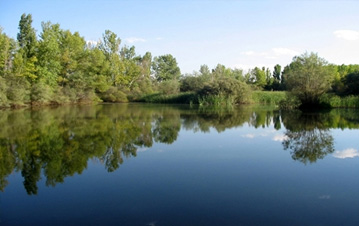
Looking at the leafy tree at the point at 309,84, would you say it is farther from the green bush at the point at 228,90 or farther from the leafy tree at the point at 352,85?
the leafy tree at the point at 352,85

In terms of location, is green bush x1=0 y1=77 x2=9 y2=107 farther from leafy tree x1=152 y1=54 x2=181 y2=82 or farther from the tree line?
leafy tree x1=152 y1=54 x2=181 y2=82

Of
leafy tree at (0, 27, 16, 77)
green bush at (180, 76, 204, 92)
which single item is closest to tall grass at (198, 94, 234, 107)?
green bush at (180, 76, 204, 92)

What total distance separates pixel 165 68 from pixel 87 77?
142 ft

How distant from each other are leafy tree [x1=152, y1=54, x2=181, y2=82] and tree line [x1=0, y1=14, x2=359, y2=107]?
2421 cm

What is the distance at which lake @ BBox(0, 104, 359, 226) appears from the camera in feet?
14.6

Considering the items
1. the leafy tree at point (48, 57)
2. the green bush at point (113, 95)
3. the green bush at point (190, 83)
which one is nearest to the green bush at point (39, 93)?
the leafy tree at point (48, 57)

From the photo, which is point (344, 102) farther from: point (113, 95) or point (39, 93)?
point (113, 95)

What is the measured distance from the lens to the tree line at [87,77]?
2978 centimetres

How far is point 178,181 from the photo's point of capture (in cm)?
621

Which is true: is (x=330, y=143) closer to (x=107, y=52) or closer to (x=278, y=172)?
(x=278, y=172)

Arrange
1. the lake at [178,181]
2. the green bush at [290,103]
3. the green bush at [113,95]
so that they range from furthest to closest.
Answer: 1. the green bush at [113,95]
2. the green bush at [290,103]
3. the lake at [178,181]

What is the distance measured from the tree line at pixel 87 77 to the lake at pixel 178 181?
20.9 metres

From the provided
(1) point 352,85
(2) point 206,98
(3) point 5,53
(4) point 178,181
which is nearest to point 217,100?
(2) point 206,98

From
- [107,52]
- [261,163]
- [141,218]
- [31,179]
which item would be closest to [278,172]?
[261,163]
